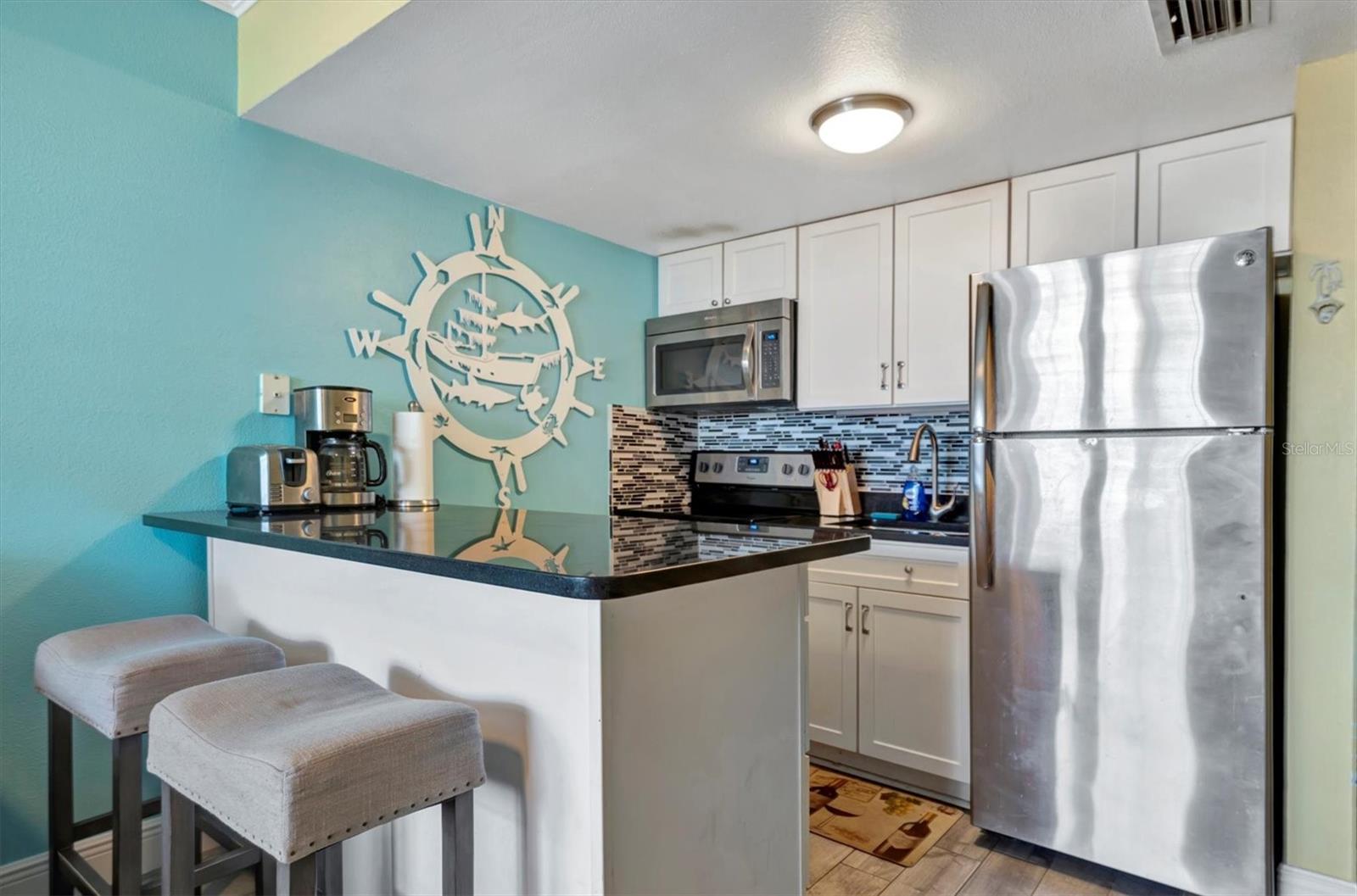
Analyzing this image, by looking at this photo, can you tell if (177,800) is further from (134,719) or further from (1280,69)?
(1280,69)

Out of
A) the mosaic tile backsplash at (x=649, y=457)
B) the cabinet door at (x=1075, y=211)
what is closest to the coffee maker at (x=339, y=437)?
the mosaic tile backsplash at (x=649, y=457)

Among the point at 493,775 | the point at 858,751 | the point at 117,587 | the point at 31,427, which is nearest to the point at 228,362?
the point at 31,427

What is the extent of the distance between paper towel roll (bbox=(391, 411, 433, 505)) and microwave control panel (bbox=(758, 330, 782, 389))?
52.6 inches

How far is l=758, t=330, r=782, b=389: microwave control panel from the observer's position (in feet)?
9.79

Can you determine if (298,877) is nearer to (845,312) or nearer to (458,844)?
(458,844)

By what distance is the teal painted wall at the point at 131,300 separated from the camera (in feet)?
5.65

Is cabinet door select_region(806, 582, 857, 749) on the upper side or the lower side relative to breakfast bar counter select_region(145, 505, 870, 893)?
lower

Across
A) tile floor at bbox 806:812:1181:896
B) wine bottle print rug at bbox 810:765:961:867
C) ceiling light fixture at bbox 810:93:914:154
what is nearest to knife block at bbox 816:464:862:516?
wine bottle print rug at bbox 810:765:961:867

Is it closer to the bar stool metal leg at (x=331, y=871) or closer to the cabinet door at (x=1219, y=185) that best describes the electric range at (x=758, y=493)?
the cabinet door at (x=1219, y=185)

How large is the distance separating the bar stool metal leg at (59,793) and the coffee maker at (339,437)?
741mm

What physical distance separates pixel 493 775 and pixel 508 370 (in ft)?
5.91

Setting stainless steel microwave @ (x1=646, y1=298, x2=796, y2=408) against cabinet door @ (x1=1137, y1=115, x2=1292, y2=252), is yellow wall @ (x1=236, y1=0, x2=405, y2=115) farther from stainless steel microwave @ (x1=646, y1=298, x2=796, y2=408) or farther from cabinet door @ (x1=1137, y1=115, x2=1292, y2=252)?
cabinet door @ (x1=1137, y1=115, x2=1292, y2=252)

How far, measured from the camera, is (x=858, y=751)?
8.43 feet

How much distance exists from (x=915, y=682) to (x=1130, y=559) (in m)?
0.83
